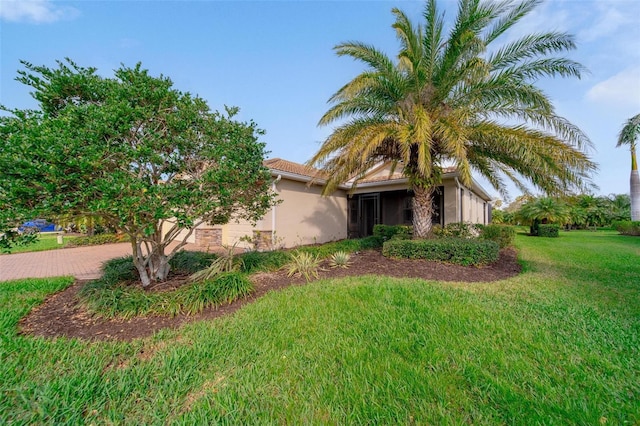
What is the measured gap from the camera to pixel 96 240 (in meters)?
14.1

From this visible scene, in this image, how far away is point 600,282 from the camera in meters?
5.75

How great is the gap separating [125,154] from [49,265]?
8.64 metres

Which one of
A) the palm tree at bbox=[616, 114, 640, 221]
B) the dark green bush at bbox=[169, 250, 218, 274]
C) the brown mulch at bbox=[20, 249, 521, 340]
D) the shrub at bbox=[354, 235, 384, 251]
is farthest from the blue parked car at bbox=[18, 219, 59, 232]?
the palm tree at bbox=[616, 114, 640, 221]

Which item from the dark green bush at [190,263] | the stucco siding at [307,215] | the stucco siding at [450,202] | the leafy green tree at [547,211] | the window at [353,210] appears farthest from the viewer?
the leafy green tree at [547,211]

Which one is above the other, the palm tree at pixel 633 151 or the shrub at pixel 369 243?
the palm tree at pixel 633 151

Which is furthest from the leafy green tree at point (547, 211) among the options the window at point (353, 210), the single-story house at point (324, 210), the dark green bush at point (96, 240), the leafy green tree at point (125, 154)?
the dark green bush at point (96, 240)

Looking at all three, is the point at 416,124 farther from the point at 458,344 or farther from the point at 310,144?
the point at 458,344

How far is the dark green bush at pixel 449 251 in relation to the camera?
23.0 ft

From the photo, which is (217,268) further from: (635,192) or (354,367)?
(635,192)

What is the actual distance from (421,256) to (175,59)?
9615 millimetres

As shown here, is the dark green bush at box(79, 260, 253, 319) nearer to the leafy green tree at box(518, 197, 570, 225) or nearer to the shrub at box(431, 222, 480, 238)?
the shrub at box(431, 222, 480, 238)

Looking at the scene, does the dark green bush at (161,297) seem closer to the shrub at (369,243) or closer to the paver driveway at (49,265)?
the paver driveway at (49,265)

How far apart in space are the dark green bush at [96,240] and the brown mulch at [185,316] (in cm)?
1008

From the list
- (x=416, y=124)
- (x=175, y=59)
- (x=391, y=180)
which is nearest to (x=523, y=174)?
(x=416, y=124)
